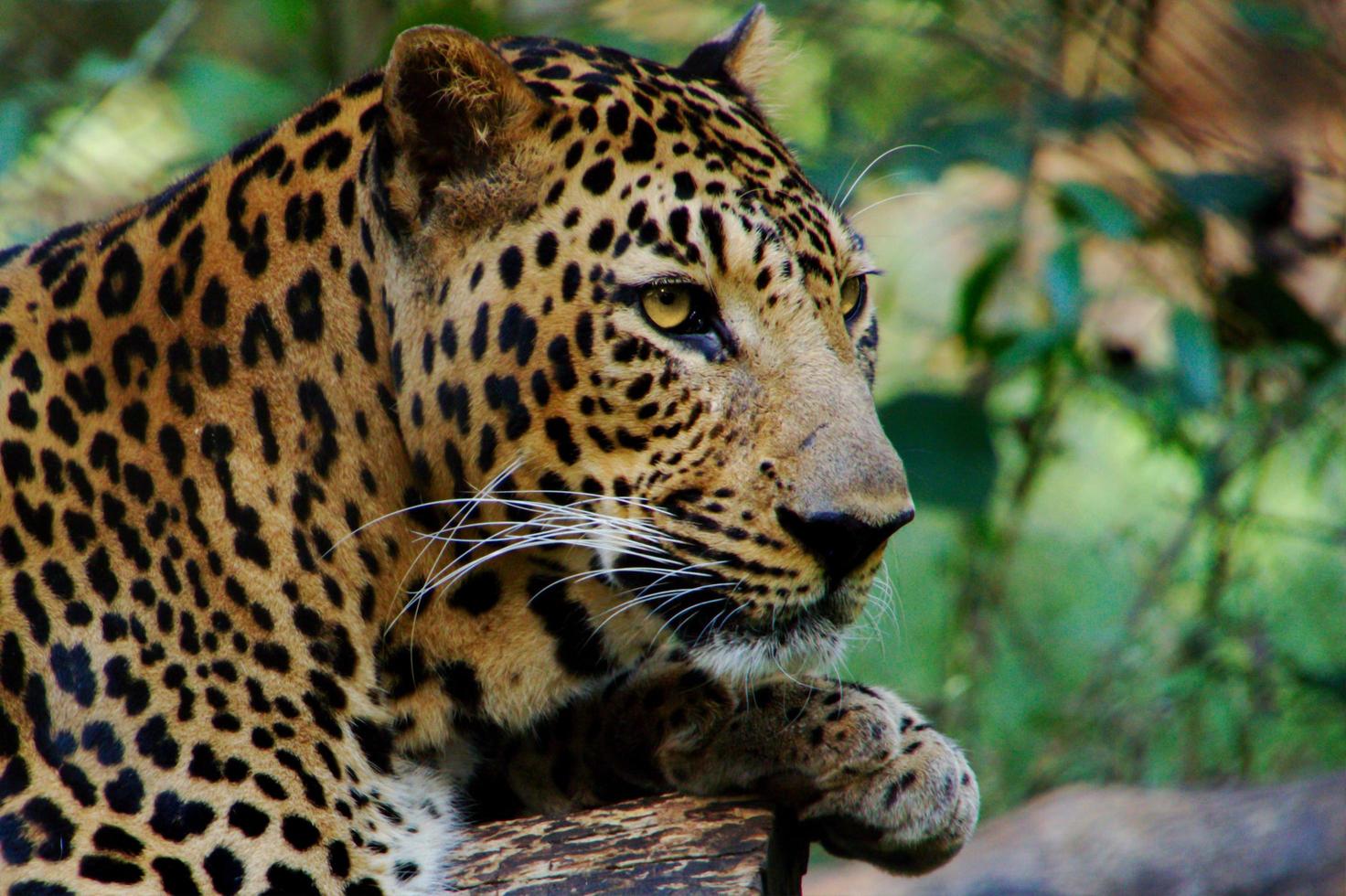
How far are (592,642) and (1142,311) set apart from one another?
35.0ft

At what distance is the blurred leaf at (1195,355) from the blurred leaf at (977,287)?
1.25 metres

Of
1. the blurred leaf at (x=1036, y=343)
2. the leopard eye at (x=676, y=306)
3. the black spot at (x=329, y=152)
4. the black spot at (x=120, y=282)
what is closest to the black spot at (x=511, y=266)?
the leopard eye at (x=676, y=306)

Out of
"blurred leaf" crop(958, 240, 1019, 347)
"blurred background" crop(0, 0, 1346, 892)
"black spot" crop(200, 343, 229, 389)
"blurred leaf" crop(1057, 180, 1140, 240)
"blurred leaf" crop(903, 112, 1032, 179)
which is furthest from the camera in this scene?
"blurred leaf" crop(958, 240, 1019, 347)

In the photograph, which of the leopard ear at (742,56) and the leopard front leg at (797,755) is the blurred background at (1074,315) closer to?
the leopard ear at (742,56)

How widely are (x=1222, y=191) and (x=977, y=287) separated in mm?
1360

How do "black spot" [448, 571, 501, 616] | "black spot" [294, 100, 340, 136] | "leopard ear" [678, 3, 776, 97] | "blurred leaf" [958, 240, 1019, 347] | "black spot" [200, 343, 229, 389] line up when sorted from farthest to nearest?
"blurred leaf" [958, 240, 1019, 347], "leopard ear" [678, 3, 776, 97], "black spot" [294, 100, 340, 136], "black spot" [448, 571, 501, 616], "black spot" [200, 343, 229, 389]

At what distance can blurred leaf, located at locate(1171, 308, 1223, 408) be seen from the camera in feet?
22.1

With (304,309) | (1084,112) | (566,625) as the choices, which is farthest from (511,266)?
(1084,112)

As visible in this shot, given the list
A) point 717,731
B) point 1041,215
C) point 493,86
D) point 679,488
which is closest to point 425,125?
point 493,86

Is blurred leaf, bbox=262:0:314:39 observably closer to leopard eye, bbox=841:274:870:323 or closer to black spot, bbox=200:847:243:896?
leopard eye, bbox=841:274:870:323

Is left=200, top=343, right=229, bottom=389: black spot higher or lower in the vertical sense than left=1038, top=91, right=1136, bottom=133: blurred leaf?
lower

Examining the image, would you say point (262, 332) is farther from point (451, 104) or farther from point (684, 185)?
point (684, 185)

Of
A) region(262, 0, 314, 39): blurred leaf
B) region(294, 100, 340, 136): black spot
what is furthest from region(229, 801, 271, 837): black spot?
region(262, 0, 314, 39): blurred leaf

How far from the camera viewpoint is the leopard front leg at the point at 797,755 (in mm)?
4027
